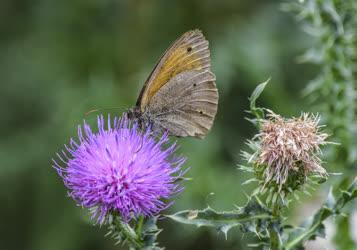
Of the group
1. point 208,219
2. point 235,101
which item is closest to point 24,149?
point 235,101

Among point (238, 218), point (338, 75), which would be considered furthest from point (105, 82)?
point (238, 218)

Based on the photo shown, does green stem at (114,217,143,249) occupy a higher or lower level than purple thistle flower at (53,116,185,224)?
lower

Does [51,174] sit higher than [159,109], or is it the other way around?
[159,109]

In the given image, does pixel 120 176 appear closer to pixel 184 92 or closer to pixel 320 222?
pixel 184 92

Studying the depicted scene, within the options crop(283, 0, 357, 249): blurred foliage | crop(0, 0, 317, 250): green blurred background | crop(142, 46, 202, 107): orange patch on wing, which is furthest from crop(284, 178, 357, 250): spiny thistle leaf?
crop(0, 0, 317, 250): green blurred background

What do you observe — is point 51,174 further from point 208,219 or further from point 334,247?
point 208,219

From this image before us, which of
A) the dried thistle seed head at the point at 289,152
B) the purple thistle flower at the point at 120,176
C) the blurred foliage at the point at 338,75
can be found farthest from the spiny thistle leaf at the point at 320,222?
the blurred foliage at the point at 338,75

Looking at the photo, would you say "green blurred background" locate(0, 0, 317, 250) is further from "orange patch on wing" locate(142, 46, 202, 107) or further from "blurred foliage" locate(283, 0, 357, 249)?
"orange patch on wing" locate(142, 46, 202, 107)
